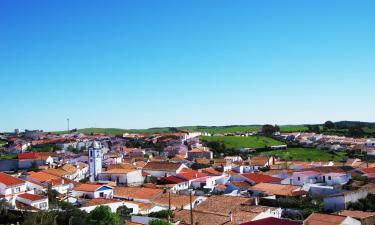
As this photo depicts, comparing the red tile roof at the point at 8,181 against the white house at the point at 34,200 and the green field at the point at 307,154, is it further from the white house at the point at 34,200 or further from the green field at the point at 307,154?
the green field at the point at 307,154

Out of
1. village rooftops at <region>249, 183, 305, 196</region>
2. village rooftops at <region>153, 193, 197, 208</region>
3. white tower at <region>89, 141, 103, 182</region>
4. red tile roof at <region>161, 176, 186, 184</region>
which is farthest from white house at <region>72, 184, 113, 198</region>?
village rooftops at <region>249, 183, 305, 196</region>

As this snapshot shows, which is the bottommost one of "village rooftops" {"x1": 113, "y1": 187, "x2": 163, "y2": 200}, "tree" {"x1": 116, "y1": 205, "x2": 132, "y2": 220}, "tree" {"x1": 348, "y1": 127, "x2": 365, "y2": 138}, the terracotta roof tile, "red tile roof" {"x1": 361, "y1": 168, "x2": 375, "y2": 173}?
"tree" {"x1": 116, "y1": 205, "x2": 132, "y2": 220}

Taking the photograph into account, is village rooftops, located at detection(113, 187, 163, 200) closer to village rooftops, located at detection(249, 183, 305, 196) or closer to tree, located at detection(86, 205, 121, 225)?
village rooftops, located at detection(249, 183, 305, 196)

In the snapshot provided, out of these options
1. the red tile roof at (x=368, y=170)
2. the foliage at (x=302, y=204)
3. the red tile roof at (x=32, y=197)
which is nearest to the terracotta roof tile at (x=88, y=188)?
the red tile roof at (x=32, y=197)

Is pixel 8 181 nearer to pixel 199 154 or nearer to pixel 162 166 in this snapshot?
pixel 162 166

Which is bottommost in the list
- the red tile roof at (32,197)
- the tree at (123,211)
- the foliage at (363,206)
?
the foliage at (363,206)

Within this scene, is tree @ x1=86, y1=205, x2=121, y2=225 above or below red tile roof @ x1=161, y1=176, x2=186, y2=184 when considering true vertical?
above

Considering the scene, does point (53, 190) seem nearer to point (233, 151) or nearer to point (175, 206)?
point (175, 206)
